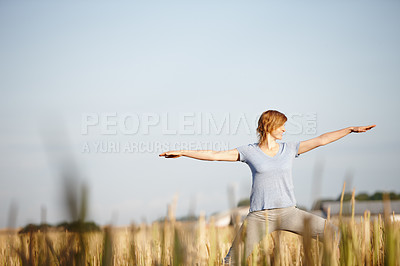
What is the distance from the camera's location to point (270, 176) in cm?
411

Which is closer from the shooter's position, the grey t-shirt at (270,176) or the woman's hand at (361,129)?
the grey t-shirt at (270,176)

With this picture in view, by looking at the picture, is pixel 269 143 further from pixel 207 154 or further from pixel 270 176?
pixel 207 154

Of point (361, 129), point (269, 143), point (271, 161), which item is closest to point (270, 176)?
point (271, 161)

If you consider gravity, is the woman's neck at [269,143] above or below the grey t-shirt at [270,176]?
above

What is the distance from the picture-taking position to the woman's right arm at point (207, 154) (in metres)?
3.97

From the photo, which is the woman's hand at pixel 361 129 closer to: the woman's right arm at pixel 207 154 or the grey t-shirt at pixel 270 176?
the grey t-shirt at pixel 270 176

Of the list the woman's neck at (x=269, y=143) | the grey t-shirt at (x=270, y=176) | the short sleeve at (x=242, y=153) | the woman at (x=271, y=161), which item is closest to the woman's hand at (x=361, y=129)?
the woman at (x=271, y=161)

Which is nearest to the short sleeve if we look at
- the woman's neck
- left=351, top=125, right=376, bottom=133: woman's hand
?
the woman's neck

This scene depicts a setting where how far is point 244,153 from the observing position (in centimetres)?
431

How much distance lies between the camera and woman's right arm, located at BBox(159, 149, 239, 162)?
13.0 ft

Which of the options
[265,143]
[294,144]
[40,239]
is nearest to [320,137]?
[294,144]

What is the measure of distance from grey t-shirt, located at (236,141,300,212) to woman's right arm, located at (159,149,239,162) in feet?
0.30

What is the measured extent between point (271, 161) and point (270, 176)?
141mm

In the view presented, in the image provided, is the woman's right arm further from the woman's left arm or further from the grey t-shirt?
the woman's left arm
